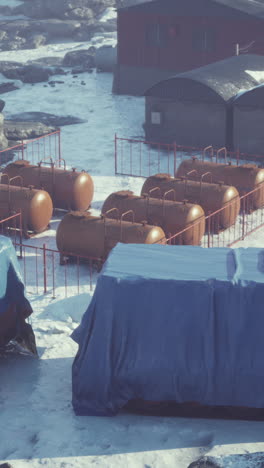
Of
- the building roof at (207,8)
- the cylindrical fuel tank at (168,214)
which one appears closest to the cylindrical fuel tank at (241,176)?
the cylindrical fuel tank at (168,214)

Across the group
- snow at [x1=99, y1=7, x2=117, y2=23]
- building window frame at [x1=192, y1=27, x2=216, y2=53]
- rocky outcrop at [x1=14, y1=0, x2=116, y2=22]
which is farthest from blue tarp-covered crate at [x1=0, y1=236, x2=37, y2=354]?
rocky outcrop at [x1=14, y1=0, x2=116, y2=22]

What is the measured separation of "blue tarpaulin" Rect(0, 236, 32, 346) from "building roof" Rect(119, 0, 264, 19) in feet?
84.1

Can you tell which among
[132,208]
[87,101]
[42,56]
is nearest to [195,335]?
[132,208]

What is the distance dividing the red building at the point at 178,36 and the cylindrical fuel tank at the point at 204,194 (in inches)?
605

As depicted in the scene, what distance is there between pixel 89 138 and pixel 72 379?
20564 millimetres

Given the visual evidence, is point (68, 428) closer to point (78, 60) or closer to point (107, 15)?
point (78, 60)

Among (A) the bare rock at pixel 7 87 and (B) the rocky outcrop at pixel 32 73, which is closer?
(A) the bare rock at pixel 7 87

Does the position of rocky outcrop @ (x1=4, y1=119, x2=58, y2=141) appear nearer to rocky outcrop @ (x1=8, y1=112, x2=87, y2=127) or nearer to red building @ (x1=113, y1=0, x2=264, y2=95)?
rocky outcrop @ (x1=8, y1=112, x2=87, y2=127)

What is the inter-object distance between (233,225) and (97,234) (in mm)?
5025

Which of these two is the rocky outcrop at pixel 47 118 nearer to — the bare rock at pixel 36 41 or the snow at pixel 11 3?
the bare rock at pixel 36 41

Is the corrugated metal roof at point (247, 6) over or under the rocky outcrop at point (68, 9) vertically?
over

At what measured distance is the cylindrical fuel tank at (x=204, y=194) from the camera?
73.2 feet

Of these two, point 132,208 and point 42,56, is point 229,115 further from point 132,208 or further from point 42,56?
point 42,56

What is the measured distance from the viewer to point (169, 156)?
30.5 m
